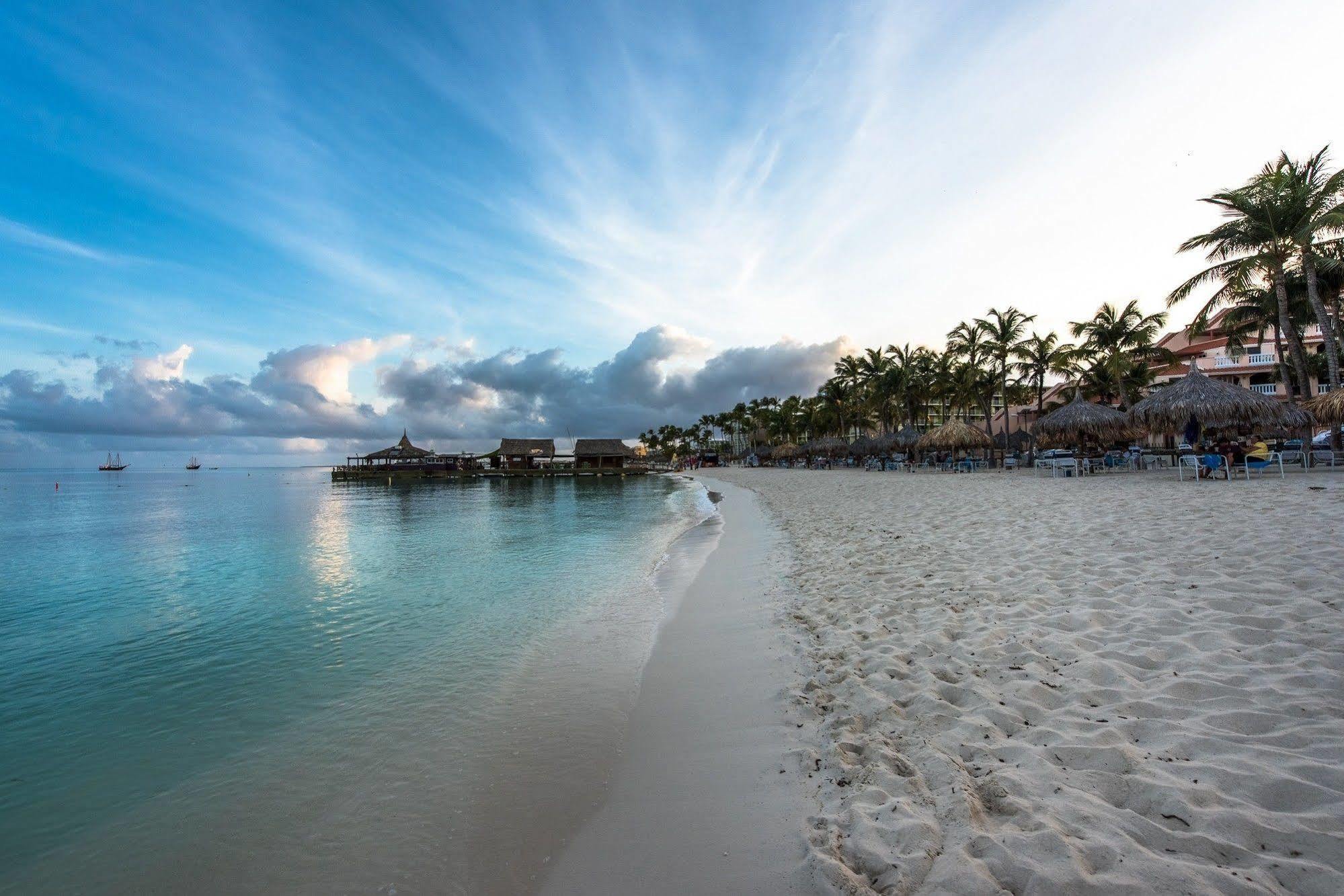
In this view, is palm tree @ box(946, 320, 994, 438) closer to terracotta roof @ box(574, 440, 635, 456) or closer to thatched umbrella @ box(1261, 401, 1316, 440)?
thatched umbrella @ box(1261, 401, 1316, 440)

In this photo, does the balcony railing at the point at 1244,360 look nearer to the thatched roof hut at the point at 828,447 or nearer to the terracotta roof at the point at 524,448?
the thatched roof hut at the point at 828,447

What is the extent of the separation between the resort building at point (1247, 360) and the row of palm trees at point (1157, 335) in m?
0.83

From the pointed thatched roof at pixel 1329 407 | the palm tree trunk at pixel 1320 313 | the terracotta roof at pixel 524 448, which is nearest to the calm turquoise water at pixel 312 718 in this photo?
the pointed thatched roof at pixel 1329 407

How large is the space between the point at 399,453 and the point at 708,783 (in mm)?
69592

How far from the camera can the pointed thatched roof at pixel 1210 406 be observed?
16.0 meters

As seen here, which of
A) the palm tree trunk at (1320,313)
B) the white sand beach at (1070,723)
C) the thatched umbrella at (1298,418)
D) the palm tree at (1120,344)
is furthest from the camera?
the palm tree at (1120,344)

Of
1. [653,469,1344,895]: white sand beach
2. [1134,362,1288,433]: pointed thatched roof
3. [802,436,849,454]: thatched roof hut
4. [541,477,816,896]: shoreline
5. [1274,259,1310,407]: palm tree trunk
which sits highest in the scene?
[1274,259,1310,407]: palm tree trunk

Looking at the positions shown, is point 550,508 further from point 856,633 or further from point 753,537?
point 856,633

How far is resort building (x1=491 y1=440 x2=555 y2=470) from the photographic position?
233 feet

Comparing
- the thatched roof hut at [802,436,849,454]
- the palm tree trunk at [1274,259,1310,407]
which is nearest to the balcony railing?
the palm tree trunk at [1274,259,1310,407]

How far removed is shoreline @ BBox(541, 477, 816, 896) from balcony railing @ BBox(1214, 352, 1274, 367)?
147ft

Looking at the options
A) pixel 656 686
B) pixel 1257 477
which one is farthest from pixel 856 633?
pixel 1257 477

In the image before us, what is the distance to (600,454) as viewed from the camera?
7319 centimetres

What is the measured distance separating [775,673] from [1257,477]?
1742 cm
